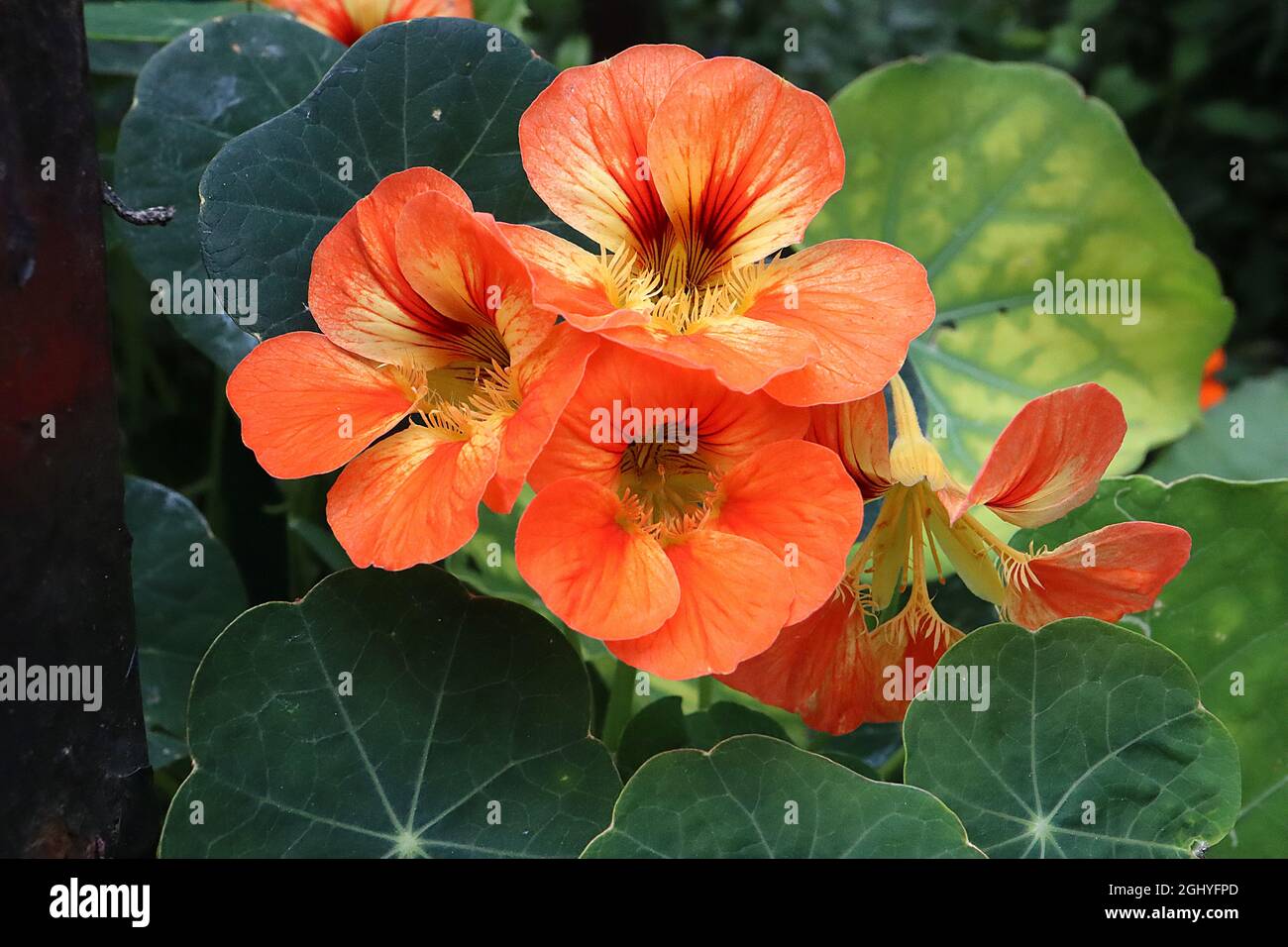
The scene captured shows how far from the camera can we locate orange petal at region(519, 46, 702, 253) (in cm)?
58

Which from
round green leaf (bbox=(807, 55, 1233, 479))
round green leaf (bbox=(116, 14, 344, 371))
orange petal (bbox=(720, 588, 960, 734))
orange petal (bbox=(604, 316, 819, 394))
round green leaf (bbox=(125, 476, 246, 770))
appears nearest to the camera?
orange petal (bbox=(604, 316, 819, 394))

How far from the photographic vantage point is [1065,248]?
1065 mm

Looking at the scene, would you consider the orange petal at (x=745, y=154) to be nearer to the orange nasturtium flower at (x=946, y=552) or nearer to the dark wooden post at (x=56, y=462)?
the orange nasturtium flower at (x=946, y=552)

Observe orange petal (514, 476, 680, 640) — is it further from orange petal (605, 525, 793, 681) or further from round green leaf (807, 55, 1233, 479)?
round green leaf (807, 55, 1233, 479)

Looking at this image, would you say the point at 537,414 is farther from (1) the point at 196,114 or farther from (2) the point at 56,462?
(1) the point at 196,114

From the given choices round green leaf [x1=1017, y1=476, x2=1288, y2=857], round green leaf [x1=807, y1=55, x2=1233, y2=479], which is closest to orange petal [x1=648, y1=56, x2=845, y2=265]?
round green leaf [x1=1017, y1=476, x2=1288, y2=857]

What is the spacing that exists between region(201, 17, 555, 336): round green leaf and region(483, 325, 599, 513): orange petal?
6.8 inches

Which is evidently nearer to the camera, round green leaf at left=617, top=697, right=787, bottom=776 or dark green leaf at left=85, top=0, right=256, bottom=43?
round green leaf at left=617, top=697, right=787, bottom=776

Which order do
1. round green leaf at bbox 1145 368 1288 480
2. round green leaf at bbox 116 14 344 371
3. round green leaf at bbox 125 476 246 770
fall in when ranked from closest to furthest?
round green leaf at bbox 116 14 344 371, round green leaf at bbox 125 476 246 770, round green leaf at bbox 1145 368 1288 480

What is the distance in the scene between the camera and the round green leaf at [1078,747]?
0.60 m

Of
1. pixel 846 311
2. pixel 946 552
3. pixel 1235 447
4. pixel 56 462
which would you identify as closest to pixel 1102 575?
pixel 946 552

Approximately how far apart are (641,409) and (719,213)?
0.13 m
